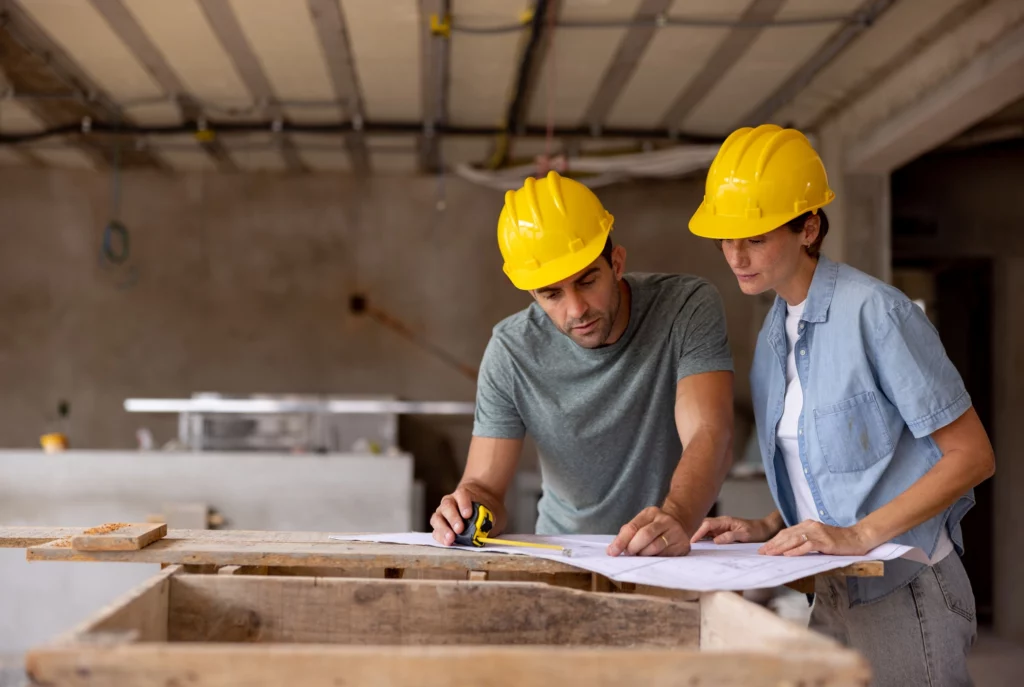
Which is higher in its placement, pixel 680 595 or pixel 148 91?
pixel 148 91

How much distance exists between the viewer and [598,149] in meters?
6.94

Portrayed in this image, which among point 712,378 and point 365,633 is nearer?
point 365,633

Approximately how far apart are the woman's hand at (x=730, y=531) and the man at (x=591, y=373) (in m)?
0.08

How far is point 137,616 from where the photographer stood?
1.25m

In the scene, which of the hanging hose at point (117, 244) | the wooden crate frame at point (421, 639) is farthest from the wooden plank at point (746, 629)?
the hanging hose at point (117, 244)

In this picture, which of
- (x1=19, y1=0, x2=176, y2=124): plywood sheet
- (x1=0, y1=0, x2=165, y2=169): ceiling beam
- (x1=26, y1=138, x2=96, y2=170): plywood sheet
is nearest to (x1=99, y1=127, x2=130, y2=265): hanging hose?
(x1=26, y1=138, x2=96, y2=170): plywood sheet

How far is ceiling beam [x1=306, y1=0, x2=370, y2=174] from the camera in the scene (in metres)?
4.55

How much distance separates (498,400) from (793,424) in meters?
0.69

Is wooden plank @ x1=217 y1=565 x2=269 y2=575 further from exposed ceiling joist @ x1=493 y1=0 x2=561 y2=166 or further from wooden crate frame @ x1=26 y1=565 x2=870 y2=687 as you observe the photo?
exposed ceiling joist @ x1=493 y1=0 x2=561 y2=166

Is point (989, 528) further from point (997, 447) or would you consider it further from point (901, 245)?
point (901, 245)

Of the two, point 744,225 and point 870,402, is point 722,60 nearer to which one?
point 744,225

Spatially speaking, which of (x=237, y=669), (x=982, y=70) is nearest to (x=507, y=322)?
(x=237, y=669)

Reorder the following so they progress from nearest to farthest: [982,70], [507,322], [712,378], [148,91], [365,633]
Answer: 1. [365,633]
2. [712,378]
3. [507,322]
4. [982,70]
5. [148,91]

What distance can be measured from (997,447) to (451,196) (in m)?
4.27
